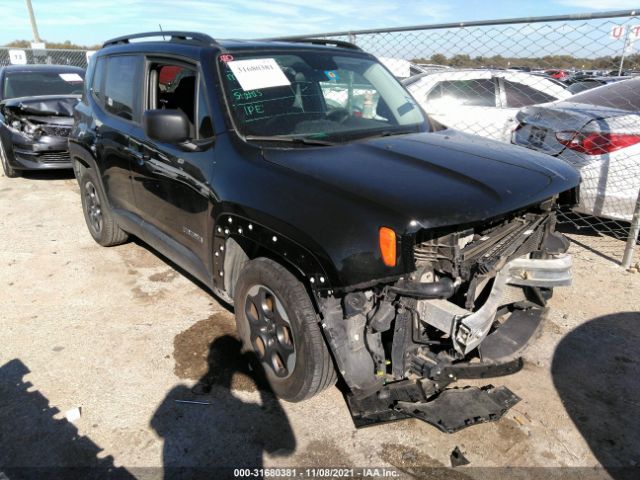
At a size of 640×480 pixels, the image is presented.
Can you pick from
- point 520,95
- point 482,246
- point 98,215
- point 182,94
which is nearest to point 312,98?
point 182,94

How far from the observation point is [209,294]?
13.8ft

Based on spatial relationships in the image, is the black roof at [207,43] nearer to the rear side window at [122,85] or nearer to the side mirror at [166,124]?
the rear side window at [122,85]

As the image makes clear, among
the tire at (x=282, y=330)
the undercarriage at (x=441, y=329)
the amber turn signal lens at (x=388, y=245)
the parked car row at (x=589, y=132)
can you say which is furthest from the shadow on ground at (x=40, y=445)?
the parked car row at (x=589, y=132)

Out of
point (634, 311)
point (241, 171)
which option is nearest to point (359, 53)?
point (241, 171)

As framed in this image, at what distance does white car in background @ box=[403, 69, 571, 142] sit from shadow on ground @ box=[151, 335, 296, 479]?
487 centimetres

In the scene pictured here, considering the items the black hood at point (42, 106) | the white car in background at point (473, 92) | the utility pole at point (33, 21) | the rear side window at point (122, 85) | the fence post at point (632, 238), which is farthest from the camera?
the utility pole at point (33, 21)

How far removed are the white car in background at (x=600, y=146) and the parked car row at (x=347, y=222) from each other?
1.95m

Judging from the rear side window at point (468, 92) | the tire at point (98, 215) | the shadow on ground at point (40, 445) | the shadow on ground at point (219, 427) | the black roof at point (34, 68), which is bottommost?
the shadow on ground at point (219, 427)

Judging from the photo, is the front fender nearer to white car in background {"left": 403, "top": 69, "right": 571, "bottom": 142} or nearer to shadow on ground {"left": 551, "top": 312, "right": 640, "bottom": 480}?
shadow on ground {"left": 551, "top": 312, "right": 640, "bottom": 480}

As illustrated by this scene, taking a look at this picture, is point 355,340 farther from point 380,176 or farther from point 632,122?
point 632,122

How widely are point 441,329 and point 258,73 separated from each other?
1918 millimetres

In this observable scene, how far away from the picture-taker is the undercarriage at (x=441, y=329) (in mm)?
2361

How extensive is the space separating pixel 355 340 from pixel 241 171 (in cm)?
110

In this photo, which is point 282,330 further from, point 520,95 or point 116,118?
point 520,95
